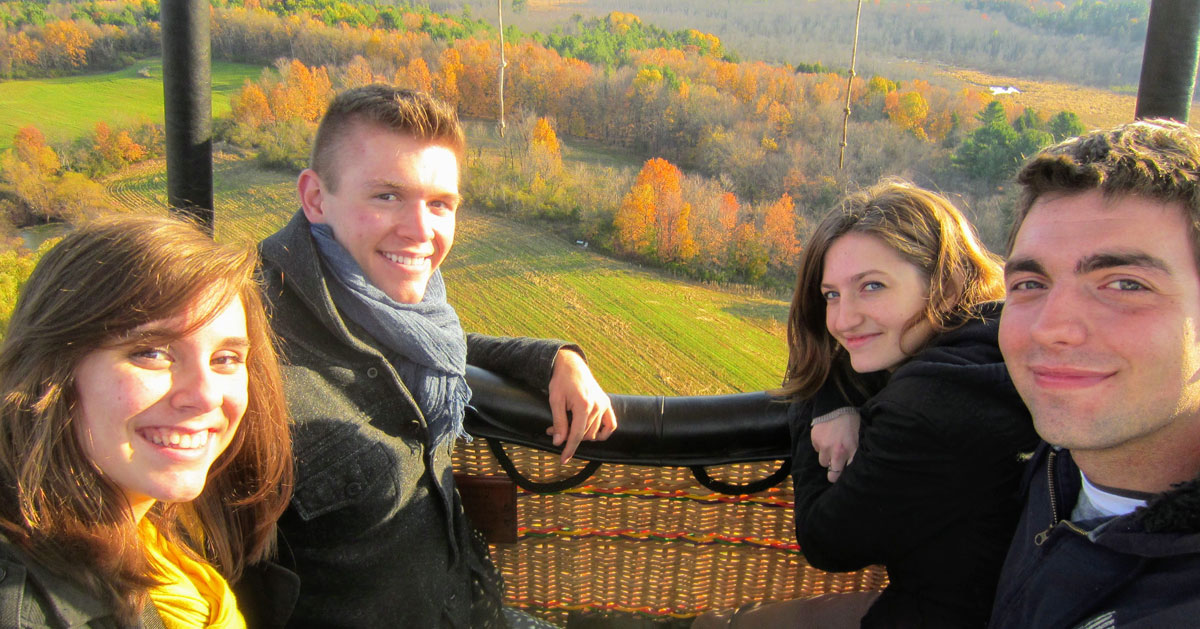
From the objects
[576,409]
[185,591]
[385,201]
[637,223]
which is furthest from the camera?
[637,223]

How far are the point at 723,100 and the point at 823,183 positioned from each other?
0.98 m

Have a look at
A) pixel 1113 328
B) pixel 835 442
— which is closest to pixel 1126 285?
pixel 1113 328

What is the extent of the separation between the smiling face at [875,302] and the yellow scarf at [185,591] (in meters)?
1.22

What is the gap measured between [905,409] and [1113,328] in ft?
1.36

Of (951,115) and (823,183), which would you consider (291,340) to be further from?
(951,115)

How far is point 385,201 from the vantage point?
5.26 feet

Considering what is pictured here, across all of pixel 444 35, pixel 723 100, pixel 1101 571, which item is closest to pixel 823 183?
pixel 723 100

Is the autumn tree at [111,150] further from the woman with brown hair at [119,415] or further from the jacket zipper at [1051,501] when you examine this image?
the jacket zipper at [1051,501]

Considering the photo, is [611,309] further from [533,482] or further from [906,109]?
[533,482]

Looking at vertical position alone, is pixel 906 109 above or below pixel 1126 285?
above

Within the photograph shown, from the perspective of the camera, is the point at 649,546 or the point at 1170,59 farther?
the point at 649,546

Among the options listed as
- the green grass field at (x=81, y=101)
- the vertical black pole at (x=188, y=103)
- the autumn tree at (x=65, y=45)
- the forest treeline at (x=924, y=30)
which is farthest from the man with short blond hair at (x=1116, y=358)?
the autumn tree at (x=65, y=45)

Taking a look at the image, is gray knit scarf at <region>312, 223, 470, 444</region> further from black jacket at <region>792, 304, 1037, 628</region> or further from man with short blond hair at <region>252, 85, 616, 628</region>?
black jacket at <region>792, 304, 1037, 628</region>

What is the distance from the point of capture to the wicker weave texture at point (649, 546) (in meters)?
1.91
